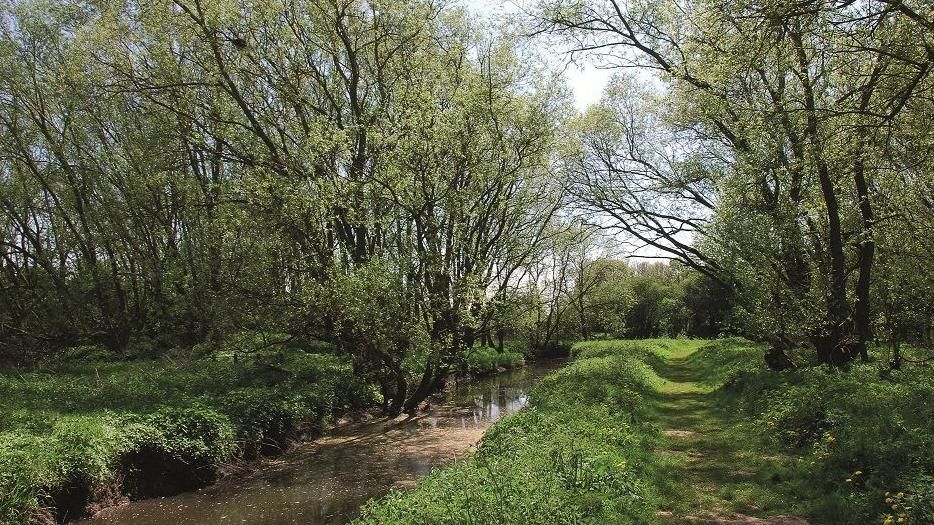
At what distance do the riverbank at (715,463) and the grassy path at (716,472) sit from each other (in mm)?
27

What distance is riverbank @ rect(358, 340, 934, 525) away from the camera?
6203mm

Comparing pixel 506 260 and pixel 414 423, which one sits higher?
pixel 506 260

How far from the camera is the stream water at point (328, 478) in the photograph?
1016 centimetres

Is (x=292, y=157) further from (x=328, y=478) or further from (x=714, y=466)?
(x=714, y=466)

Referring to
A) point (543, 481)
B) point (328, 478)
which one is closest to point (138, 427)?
point (328, 478)

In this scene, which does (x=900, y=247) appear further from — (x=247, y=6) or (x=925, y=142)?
(x=247, y=6)

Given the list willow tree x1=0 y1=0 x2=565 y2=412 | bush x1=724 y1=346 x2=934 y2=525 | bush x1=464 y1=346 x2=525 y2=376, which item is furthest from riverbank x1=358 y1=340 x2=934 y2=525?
bush x1=464 y1=346 x2=525 y2=376

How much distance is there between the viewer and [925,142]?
9367 millimetres

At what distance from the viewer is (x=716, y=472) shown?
898cm

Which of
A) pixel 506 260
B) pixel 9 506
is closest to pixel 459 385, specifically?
pixel 506 260

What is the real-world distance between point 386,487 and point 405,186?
9.51 m

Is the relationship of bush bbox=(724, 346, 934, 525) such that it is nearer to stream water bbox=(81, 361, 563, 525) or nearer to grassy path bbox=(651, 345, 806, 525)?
grassy path bbox=(651, 345, 806, 525)

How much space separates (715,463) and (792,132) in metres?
7.17

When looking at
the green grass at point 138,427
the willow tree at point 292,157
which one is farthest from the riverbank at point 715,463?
the willow tree at point 292,157
